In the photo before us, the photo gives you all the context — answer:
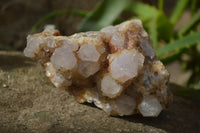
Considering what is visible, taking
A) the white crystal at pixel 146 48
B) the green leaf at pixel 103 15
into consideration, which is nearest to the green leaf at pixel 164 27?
Result: the green leaf at pixel 103 15

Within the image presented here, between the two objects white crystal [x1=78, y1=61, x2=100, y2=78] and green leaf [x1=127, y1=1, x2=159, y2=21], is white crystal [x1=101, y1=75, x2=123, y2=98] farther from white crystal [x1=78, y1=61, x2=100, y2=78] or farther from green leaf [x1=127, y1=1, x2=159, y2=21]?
green leaf [x1=127, y1=1, x2=159, y2=21]

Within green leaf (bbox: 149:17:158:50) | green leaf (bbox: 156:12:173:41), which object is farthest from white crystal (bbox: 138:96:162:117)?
green leaf (bbox: 156:12:173:41)

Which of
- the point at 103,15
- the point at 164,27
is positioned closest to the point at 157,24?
the point at 164,27

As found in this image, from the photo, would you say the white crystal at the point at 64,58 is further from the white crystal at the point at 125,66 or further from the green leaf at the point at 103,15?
the green leaf at the point at 103,15

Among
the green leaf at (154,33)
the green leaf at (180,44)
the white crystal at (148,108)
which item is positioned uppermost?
the green leaf at (154,33)

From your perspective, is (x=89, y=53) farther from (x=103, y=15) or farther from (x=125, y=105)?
(x=103, y=15)

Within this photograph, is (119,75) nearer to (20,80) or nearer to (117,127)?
(117,127)
